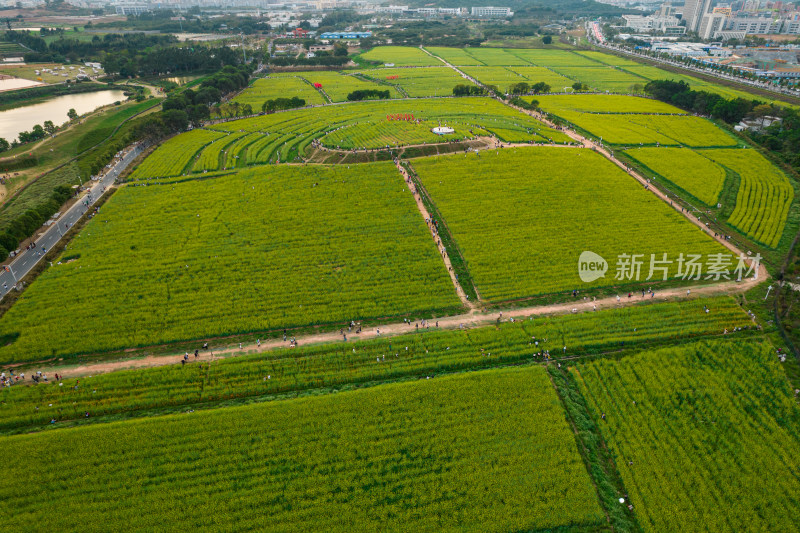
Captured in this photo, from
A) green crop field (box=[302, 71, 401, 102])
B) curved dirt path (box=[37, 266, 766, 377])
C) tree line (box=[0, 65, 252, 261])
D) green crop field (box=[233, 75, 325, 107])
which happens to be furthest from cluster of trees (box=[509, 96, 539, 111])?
tree line (box=[0, 65, 252, 261])

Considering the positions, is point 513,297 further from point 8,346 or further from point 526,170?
point 8,346

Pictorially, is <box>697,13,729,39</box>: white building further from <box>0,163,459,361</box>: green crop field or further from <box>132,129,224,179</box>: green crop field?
<box>132,129,224,179</box>: green crop field

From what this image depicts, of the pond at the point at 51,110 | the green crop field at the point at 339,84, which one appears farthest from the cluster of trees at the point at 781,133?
the pond at the point at 51,110

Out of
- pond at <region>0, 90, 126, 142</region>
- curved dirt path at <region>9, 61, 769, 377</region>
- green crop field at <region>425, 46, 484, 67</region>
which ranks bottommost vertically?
curved dirt path at <region>9, 61, 769, 377</region>

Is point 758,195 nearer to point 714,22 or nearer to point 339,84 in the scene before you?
point 339,84

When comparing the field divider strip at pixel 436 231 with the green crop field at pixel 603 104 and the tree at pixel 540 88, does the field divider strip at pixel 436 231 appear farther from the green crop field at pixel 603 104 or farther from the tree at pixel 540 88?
the tree at pixel 540 88
